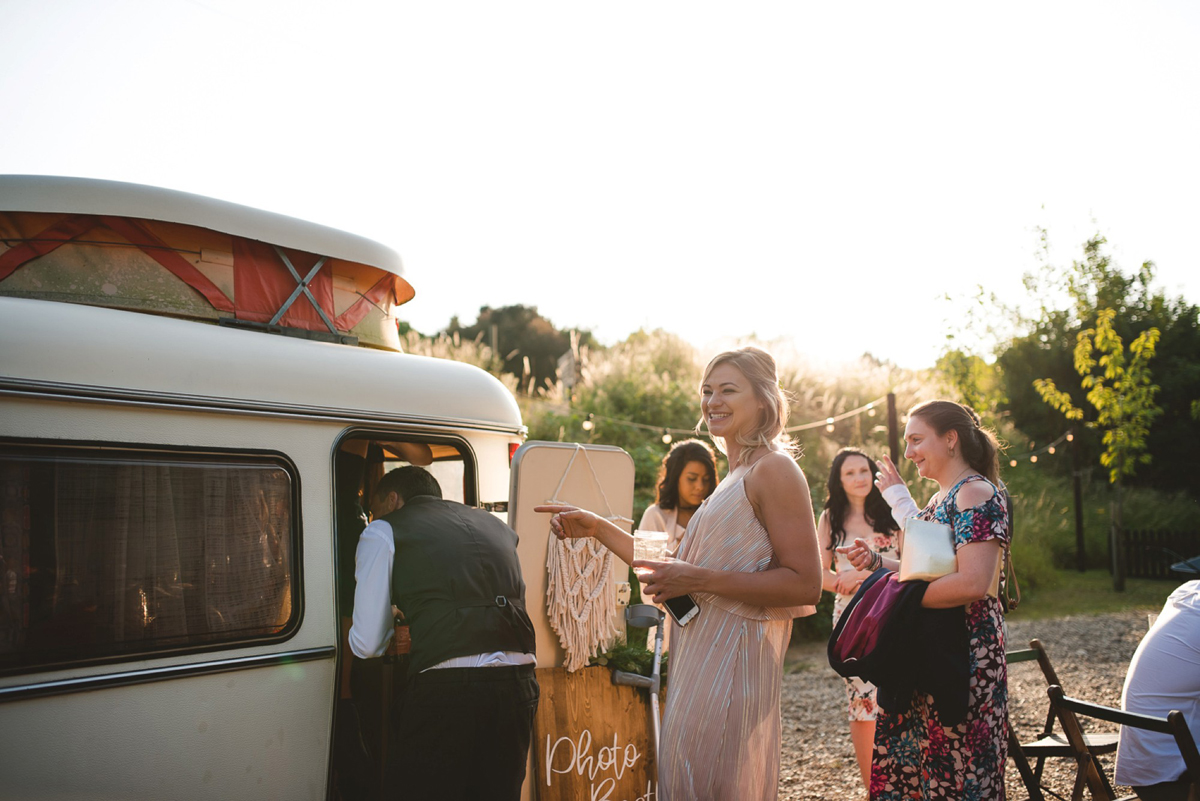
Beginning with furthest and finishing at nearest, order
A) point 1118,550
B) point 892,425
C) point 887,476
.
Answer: point 1118,550
point 892,425
point 887,476

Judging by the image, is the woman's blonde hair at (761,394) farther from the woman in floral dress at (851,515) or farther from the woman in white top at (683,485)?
the woman in white top at (683,485)

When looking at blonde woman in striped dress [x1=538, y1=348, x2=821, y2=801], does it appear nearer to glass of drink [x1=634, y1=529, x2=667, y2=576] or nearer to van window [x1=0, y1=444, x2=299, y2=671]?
glass of drink [x1=634, y1=529, x2=667, y2=576]

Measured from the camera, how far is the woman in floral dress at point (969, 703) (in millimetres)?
2785

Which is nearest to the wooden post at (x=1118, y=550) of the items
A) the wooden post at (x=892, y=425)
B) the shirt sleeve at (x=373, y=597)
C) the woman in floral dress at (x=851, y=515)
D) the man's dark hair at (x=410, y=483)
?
the wooden post at (x=892, y=425)

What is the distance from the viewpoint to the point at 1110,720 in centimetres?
295

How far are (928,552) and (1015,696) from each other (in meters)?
5.59

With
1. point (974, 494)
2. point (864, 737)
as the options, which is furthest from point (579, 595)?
point (974, 494)

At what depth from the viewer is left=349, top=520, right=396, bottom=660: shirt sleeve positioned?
3176mm

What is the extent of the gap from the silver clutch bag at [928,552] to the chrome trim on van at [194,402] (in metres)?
2.24

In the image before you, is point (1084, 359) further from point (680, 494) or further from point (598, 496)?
point (598, 496)

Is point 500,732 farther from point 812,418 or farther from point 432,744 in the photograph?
point 812,418

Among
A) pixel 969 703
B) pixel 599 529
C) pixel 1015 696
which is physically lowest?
pixel 1015 696

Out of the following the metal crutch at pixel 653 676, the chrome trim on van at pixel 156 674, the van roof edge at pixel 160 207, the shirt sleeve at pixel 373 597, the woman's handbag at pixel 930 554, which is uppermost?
the van roof edge at pixel 160 207

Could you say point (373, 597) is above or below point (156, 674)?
above
